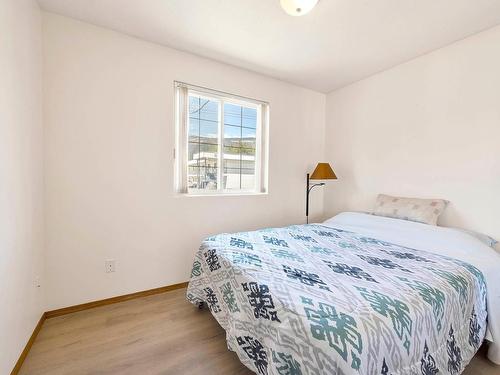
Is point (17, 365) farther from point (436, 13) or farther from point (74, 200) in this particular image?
point (436, 13)

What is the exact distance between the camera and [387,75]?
103 inches

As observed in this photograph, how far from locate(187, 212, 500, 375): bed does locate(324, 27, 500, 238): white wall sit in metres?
0.52

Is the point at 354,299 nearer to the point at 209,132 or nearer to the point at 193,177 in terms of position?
the point at 193,177

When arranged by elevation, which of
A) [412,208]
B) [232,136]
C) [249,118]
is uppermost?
[249,118]

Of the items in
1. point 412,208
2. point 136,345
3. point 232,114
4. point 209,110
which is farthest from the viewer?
point 232,114

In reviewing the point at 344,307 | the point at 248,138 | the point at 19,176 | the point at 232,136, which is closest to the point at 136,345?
the point at 19,176

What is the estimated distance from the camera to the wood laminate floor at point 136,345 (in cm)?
136

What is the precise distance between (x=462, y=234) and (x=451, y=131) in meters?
1.00

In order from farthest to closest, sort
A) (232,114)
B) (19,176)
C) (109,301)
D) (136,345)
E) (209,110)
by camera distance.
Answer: (232,114)
(209,110)
(109,301)
(136,345)
(19,176)

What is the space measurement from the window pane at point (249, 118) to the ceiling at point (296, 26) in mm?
576

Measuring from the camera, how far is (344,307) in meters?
0.96

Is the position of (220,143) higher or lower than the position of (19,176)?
higher

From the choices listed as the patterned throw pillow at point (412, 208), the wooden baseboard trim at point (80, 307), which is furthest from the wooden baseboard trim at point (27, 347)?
the patterned throw pillow at point (412, 208)

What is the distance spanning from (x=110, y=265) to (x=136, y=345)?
2.66ft
